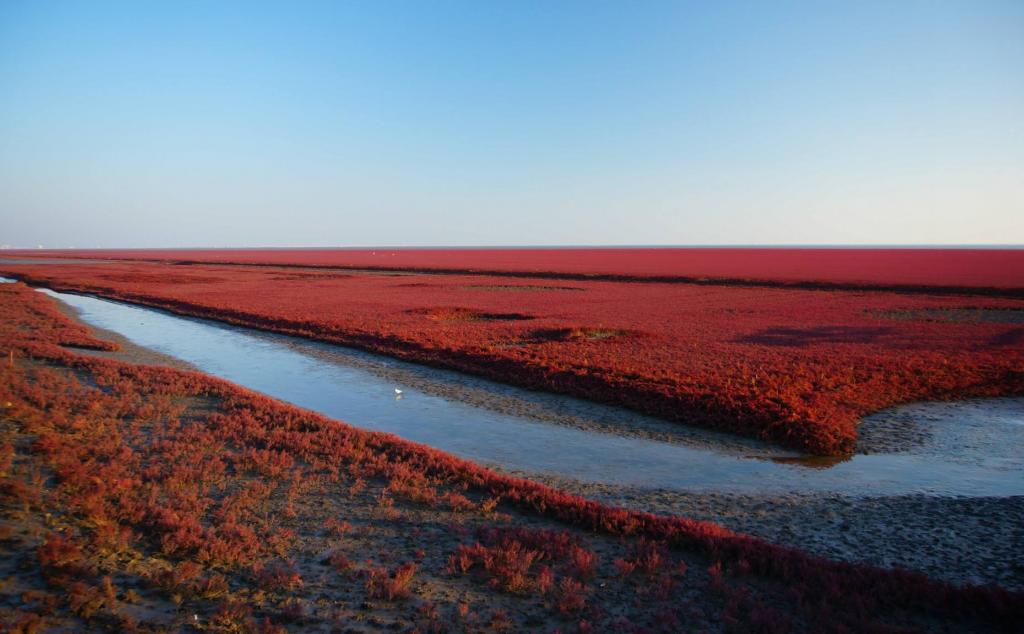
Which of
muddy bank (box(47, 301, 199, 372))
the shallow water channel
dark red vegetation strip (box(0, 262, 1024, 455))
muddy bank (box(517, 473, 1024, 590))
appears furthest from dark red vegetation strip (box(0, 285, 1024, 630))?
dark red vegetation strip (box(0, 262, 1024, 455))

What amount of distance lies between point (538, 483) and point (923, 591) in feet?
19.7

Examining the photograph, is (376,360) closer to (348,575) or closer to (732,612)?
(348,575)

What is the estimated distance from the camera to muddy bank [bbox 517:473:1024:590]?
789 cm

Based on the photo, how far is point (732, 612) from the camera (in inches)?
253

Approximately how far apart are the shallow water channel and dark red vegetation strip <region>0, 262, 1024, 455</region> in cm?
108

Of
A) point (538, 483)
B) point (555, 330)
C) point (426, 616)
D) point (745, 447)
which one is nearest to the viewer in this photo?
point (426, 616)

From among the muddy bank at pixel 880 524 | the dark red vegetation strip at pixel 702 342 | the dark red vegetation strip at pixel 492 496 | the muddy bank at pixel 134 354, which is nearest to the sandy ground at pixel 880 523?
the muddy bank at pixel 880 524

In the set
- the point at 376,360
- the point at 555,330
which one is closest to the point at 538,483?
the point at 376,360

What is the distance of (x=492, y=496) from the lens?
984 centimetres

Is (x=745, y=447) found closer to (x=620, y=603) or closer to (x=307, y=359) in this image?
(x=620, y=603)

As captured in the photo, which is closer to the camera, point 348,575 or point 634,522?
point 348,575

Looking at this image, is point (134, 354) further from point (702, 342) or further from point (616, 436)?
point (702, 342)

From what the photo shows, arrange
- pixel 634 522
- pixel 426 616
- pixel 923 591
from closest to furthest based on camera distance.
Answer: pixel 426 616 < pixel 923 591 < pixel 634 522

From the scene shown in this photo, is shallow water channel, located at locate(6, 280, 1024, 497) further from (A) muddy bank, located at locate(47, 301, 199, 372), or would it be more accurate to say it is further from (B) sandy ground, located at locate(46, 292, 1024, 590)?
(A) muddy bank, located at locate(47, 301, 199, 372)
